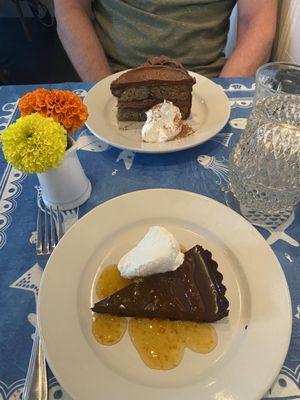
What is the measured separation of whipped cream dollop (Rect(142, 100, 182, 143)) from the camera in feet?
3.33

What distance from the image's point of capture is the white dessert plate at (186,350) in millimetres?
562

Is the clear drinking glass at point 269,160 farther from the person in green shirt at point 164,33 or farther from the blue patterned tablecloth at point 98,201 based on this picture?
the person in green shirt at point 164,33

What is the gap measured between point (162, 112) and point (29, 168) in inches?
18.8

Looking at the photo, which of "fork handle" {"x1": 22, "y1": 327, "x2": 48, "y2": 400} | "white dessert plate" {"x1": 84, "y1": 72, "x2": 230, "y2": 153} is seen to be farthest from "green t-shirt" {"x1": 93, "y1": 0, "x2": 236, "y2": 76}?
"fork handle" {"x1": 22, "y1": 327, "x2": 48, "y2": 400}

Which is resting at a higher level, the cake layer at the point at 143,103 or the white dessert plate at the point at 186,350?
the cake layer at the point at 143,103

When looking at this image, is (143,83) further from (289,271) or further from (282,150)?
(289,271)

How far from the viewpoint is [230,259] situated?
741 millimetres

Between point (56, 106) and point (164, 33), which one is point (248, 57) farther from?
point (56, 106)

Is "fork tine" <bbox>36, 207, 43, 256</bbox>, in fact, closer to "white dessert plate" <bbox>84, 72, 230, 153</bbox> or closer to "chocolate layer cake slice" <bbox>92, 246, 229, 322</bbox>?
"chocolate layer cake slice" <bbox>92, 246, 229, 322</bbox>

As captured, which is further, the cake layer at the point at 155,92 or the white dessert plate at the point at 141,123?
the cake layer at the point at 155,92

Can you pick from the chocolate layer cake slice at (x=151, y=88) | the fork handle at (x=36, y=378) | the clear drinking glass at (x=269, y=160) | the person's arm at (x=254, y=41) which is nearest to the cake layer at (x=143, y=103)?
the chocolate layer cake slice at (x=151, y=88)

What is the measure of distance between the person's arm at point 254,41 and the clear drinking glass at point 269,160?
548mm

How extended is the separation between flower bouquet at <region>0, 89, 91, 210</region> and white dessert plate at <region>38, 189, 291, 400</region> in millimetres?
112

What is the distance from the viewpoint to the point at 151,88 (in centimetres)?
110
